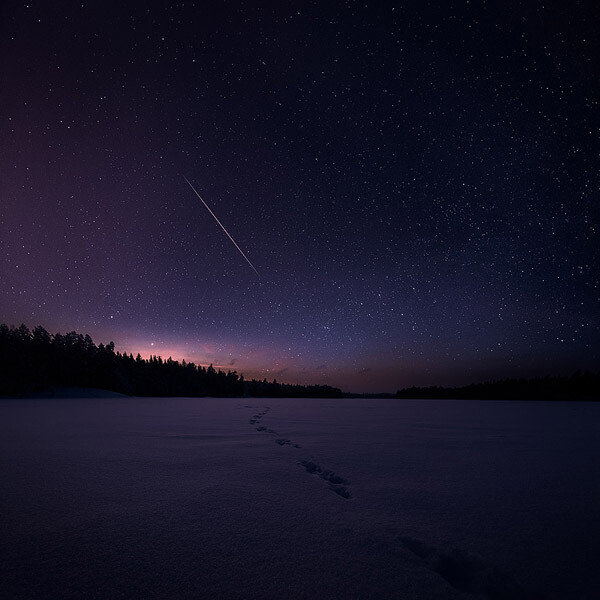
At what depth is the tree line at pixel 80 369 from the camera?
147 feet

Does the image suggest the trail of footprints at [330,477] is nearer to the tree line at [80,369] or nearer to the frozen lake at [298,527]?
the frozen lake at [298,527]

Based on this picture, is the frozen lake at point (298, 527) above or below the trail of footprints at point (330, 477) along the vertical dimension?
above

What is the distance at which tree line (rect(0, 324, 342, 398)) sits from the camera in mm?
44875

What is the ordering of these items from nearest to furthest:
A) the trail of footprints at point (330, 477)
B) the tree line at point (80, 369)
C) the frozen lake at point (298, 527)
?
the frozen lake at point (298, 527), the trail of footprints at point (330, 477), the tree line at point (80, 369)

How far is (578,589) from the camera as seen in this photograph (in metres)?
1.60

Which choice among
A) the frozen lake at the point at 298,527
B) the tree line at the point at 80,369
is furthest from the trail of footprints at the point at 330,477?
the tree line at the point at 80,369

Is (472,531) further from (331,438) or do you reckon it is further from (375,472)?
(331,438)

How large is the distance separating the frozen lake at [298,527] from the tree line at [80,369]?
2083 inches

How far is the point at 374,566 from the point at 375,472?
83.8 inches

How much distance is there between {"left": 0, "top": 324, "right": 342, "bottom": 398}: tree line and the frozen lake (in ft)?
174

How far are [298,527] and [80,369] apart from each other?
208 ft

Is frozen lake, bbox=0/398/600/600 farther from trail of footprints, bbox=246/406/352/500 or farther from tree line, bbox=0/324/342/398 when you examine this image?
tree line, bbox=0/324/342/398

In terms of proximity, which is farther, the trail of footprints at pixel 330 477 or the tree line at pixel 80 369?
the tree line at pixel 80 369

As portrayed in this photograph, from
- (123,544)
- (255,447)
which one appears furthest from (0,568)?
(255,447)
